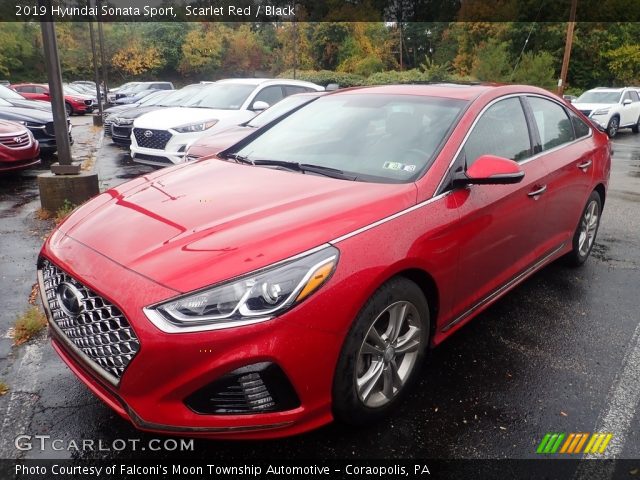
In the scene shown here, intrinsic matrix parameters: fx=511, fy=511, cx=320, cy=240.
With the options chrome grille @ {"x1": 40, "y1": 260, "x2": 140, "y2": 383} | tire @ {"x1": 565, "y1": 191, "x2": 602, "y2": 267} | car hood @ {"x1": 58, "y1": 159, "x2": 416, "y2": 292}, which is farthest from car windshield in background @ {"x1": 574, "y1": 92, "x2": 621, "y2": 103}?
chrome grille @ {"x1": 40, "y1": 260, "x2": 140, "y2": 383}

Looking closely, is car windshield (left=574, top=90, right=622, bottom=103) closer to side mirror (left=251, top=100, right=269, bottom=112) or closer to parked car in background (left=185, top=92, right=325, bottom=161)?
side mirror (left=251, top=100, right=269, bottom=112)

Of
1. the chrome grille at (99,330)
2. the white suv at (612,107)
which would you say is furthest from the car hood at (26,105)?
the white suv at (612,107)

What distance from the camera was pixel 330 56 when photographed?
160 ft

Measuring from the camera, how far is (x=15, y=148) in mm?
7664

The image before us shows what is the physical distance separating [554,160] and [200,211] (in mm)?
2636

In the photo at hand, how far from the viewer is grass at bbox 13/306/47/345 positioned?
3.29 metres

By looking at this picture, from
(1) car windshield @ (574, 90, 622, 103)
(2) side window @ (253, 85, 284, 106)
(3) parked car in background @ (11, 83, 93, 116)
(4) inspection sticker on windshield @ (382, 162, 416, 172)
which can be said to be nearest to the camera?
(4) inspection sticker on windshield @ (382, 162, 416, 172)

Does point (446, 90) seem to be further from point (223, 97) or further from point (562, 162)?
point (223, 97)

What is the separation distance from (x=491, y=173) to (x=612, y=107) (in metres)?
16.1

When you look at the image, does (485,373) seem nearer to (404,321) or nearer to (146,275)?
(404,321)

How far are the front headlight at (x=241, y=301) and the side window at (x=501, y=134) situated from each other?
4.76 ft

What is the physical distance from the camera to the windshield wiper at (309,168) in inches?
→ 114

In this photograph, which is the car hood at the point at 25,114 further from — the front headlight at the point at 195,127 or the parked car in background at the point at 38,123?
the front headlight at the point at 195,127

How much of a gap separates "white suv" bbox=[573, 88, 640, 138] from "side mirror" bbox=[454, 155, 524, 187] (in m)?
15.1
